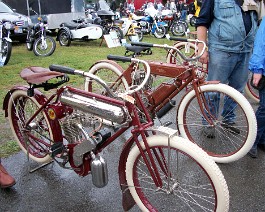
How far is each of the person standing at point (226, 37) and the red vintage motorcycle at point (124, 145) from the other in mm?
1211

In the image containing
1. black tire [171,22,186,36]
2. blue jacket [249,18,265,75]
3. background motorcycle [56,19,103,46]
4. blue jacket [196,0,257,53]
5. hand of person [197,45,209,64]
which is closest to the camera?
blue jacket [249,18,265,75]

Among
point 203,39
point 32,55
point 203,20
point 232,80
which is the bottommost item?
point 32,55

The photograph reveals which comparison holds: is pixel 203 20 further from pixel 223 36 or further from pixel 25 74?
pixel 25 74

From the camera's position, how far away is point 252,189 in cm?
286

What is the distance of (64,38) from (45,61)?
10.9 feet

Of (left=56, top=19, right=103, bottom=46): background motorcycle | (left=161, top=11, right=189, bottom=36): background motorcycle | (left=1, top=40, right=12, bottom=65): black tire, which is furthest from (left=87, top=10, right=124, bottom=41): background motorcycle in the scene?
(left=1, top=40, right=12, bottom=65): black tire

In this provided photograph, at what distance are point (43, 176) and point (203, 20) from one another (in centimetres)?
231

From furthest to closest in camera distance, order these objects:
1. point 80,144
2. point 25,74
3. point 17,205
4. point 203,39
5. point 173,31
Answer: point 173,31, point 203,39, point 25,74, point 17,205, point 80,144

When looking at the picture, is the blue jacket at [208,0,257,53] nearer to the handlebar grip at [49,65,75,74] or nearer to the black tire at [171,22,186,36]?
the handlebar grip at [49,65,75,74]

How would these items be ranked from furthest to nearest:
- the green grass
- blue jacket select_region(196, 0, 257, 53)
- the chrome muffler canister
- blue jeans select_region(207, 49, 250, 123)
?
the green grass < blue jeans select_region(207, 49, 250, 123) < blue jacket select_region(196, 0, 257, 53) < the chrome muffler canister

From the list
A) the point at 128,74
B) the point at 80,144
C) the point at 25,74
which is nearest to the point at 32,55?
the point at 128,74

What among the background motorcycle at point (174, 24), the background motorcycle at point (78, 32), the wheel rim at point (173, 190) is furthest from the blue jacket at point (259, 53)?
the background motorcycle at point (174, 24)

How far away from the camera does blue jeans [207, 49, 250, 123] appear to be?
341 cm

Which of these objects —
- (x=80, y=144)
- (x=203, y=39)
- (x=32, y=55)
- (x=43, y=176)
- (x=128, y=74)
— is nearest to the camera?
(x=80, y=144)
